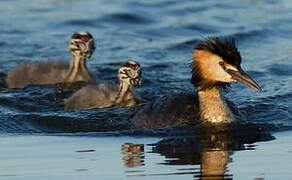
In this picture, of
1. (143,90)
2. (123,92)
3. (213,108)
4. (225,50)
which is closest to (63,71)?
(143,90)

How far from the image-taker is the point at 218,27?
17.0 m

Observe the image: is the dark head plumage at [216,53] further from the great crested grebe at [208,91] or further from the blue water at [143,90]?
the blue water at [143,90]

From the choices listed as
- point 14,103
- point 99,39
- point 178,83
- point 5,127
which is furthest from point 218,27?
point 5,127

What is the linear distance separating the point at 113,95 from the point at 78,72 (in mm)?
1526

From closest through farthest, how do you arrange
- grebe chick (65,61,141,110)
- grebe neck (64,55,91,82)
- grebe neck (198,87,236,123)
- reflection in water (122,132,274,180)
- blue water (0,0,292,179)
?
reflection in water (122,132,274,180) < blue water (0,0,292,179) < grebe neck (198,87,236,123) < grebe chick (65,61,141,110) < grebe neck (64,55,91,82)

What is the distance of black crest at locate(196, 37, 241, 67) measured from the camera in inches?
372

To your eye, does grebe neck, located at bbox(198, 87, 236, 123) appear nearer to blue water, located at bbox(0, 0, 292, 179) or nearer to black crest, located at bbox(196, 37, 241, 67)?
blue water, located at bbox(0, 0, 292, 179)

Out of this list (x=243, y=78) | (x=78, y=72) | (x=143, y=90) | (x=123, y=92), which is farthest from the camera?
(x=78, y=72)

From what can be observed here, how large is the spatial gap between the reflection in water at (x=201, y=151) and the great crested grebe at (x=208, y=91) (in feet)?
1.23

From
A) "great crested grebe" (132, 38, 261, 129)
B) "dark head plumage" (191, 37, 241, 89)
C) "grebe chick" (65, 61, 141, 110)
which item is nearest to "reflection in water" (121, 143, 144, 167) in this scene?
"great crested grebe" (132, 38, 261, 129)

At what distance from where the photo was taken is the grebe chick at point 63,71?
13250mm

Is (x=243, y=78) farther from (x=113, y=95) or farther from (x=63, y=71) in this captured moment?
(x=63, y=71)

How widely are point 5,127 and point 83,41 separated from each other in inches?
133

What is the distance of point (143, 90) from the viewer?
1299cm
